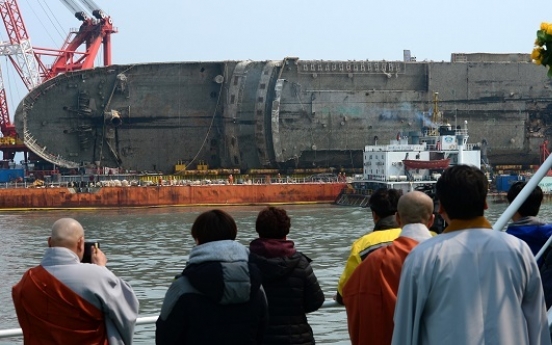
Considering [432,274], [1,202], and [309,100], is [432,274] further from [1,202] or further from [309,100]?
[309,100]

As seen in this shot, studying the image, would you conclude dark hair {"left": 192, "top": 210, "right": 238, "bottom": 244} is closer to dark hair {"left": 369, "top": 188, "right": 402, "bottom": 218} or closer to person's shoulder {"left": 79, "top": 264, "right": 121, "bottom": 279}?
person's shoulder {"left": 79, "top": 264, "right": 121, "bottom": 279}

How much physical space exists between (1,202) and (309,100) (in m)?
20.0

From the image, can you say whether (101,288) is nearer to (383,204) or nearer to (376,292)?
(376,292)

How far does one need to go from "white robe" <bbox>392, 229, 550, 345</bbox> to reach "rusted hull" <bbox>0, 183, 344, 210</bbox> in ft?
176

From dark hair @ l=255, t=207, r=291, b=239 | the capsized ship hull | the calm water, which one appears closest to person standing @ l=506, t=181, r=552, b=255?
dark hair @ l=255, t=207, r=291, b=239

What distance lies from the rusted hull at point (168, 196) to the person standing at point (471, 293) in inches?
2111

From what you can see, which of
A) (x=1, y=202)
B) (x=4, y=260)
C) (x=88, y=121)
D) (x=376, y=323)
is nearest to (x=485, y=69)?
(x=88, y=121)

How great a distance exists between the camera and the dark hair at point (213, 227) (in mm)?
5445

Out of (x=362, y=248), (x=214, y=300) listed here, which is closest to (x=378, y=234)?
(x=362, y=248)

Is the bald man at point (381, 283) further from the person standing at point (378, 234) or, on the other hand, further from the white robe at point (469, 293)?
the white robe at point (469, 293)

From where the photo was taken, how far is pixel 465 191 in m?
4.42

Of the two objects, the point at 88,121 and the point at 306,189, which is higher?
the point at 88,121

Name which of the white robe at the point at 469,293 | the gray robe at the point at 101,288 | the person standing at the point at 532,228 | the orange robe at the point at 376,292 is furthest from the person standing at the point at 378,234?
the white robe at the point at 469,293

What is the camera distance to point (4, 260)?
28578 mm
